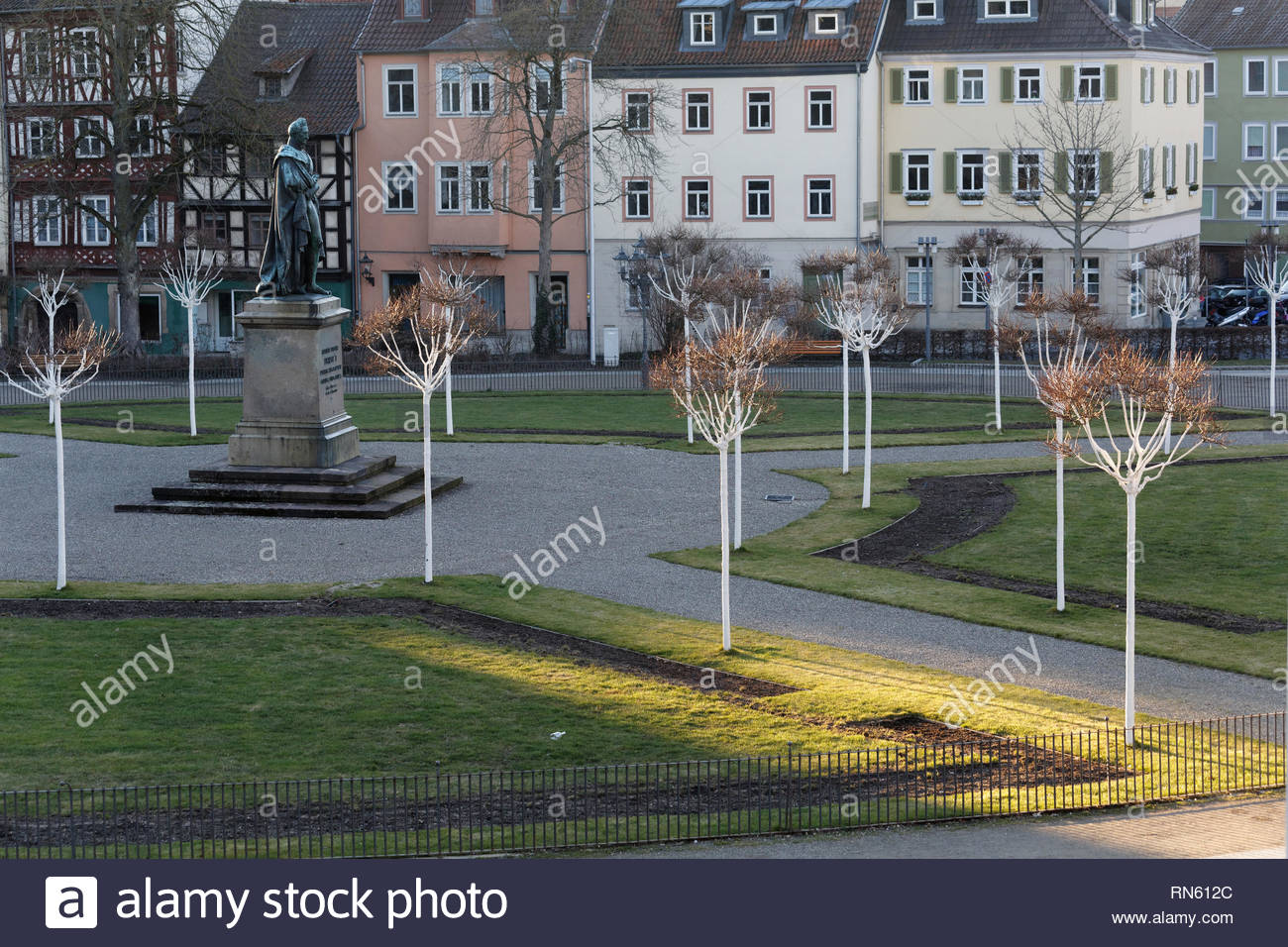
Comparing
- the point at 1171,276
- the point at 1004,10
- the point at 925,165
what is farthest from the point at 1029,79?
the point at 1171,276

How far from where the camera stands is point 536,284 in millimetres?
61906

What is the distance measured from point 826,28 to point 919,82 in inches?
140

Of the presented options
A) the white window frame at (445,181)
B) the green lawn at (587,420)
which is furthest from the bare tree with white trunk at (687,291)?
the white window frame at (445,181)

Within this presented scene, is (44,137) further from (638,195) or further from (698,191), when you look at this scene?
(698,191)

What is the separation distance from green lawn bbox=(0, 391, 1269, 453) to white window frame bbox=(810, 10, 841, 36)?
53.4ft

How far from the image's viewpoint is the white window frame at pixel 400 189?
2527 inches

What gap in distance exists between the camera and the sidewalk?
1567cm

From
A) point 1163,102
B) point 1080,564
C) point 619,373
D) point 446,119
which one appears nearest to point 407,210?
point 446,119

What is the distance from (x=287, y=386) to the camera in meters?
33.2

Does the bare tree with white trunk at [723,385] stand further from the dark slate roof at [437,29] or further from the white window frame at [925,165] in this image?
the white window frame at [925,165]

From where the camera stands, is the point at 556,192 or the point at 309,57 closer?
the point at 556,192

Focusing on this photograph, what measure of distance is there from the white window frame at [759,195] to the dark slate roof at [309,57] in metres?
13.3

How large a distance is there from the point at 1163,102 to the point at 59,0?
116 ft

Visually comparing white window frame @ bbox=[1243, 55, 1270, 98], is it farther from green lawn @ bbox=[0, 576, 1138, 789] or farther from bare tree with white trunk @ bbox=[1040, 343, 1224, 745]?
green lawn @ bbox=[0, 576, 1138, 789]
